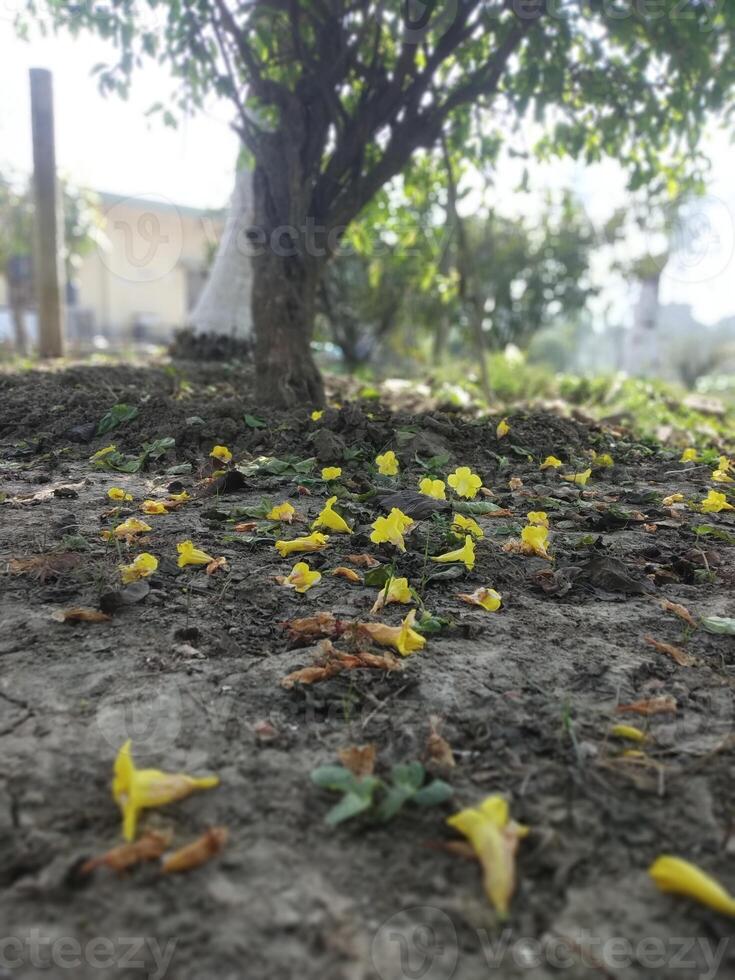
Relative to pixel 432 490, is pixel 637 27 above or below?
above

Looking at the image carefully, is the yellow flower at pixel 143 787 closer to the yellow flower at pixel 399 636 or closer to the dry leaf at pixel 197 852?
the dry leaf at pixel 197 852

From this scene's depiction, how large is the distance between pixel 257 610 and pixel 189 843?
0.87 metres

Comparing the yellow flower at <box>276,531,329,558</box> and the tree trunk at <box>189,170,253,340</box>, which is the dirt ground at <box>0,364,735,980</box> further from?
the tree trunk at <box>189,170,253,340</box>

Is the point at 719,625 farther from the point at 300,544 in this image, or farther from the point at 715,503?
the point at 300,544

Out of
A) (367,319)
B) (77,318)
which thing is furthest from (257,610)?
(77,318)

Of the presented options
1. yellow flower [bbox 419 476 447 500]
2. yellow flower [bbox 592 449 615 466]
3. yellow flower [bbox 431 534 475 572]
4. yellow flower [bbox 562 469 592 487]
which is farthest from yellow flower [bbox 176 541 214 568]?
yellow flower [bbox 592 449 615 466]

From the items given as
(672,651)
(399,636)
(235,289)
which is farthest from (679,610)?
(235,289)

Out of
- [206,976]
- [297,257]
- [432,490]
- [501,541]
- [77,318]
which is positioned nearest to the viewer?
[206,976]

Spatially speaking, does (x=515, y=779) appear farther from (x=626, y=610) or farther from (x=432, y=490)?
(x=432, y=490)

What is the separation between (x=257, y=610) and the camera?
2.01 meters

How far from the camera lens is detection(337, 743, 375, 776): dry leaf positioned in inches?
52.6

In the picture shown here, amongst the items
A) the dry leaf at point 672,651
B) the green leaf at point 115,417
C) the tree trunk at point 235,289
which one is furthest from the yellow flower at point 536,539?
the tree trunk at point 235,289

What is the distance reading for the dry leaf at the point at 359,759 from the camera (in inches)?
52.6

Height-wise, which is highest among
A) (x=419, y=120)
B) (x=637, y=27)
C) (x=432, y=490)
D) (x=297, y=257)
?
(x=637, y=27)
